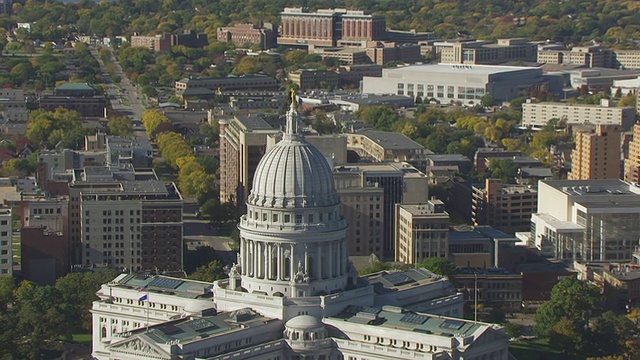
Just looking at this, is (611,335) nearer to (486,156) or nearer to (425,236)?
(425,236)

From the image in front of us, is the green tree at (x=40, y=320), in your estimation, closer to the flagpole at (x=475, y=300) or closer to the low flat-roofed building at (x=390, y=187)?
the flagpole at (x=475, y=300)

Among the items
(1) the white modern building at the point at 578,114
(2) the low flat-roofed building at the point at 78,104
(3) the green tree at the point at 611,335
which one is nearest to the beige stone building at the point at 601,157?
(1) the white modern building at the point at 578,114

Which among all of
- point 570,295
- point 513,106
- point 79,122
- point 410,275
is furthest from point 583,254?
point 513,106

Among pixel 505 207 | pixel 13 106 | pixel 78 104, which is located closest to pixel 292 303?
pixel 505 207

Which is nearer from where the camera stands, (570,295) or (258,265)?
(258,265)

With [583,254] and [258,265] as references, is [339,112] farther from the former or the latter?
[258,265]

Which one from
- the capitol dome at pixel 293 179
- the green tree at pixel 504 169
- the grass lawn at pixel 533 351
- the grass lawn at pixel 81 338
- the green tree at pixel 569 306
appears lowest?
the grass lawn at pixel 533 351

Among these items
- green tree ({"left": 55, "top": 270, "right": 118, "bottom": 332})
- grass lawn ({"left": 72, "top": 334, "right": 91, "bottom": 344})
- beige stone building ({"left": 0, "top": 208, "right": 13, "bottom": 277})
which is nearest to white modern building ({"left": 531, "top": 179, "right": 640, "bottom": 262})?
green tree ({"left": 55, "top": 270, "right": 118, "bottom": 332})
